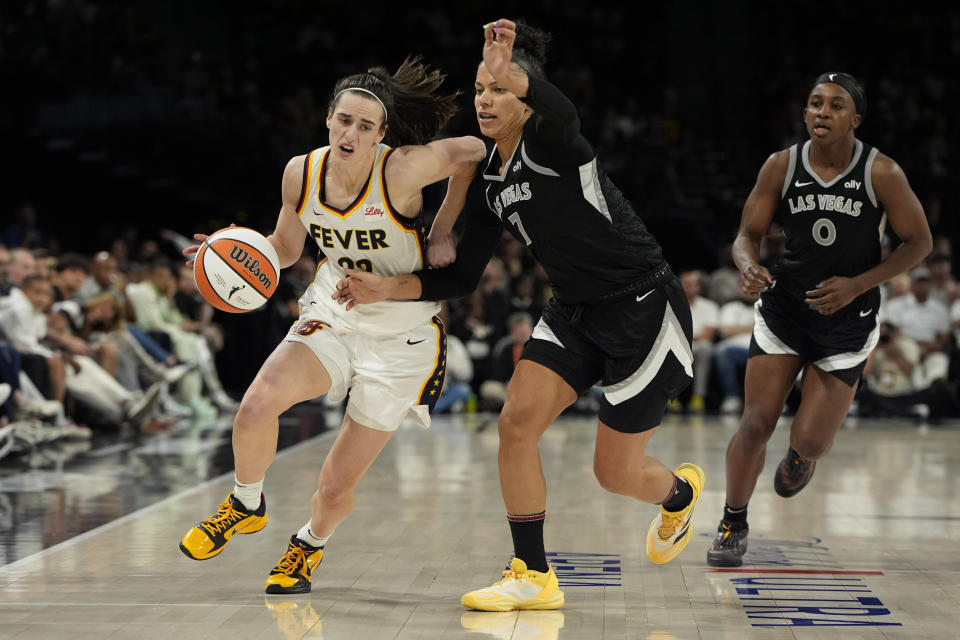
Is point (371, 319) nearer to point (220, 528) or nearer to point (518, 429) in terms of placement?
point (518, 429)

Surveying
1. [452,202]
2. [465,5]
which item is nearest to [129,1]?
[465,5]

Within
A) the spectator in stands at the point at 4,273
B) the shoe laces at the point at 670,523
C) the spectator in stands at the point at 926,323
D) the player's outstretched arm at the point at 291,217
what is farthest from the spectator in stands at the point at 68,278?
the spectator in stands at the point at 926,323

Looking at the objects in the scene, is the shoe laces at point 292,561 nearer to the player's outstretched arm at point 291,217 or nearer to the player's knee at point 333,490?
the player's knee at point 333,490

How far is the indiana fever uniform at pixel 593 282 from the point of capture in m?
3.86

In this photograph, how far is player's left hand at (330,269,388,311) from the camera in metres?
4.03

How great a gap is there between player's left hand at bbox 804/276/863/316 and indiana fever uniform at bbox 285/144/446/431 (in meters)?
1.52

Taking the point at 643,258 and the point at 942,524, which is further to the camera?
the point at 942,524

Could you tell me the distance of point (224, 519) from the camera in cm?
404

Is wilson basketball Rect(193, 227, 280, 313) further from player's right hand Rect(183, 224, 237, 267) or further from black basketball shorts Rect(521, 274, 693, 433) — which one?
black basketball shorts Rect(521, 274, 693, 433)

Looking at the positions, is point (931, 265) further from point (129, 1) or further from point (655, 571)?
point (129, 1)

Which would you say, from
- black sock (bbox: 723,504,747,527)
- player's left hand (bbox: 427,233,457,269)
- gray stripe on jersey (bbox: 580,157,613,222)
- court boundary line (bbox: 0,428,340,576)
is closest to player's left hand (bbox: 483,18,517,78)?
gray stripe on jersey (bbox: 580,157,613,222)

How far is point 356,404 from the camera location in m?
4.13

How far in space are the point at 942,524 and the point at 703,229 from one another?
9303 mm

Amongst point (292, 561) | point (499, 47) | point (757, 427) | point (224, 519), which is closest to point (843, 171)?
point (757, 427)
